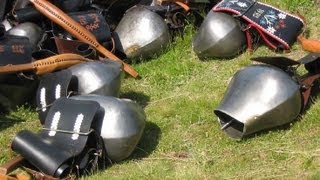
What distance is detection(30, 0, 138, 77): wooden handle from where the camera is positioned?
209 inches

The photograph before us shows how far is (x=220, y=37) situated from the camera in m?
5.24

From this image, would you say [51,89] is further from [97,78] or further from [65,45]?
[65,45]

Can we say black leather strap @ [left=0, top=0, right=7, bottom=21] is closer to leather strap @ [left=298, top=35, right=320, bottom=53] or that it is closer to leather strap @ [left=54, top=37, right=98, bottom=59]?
leather strap @ [left=54, top=37, right=98, bottom=59]

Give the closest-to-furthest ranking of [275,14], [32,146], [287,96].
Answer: [32,146] < [287,96] < [275,14]

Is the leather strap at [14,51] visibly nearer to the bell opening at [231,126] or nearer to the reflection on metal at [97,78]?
the reflection on metal at [97,78]

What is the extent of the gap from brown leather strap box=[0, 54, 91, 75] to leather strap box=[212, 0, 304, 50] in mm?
1283

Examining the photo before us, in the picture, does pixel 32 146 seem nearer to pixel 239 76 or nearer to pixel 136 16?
pixel 239 76

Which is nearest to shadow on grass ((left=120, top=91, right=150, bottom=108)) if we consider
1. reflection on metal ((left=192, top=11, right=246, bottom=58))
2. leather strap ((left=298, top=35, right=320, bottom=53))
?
reflection on metal ((left=192, top=11, right=246, bottom=58))

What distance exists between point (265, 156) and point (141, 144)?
806 mm

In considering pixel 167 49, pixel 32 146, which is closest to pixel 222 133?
pixel 32 146

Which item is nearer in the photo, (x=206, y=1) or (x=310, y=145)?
(x=310, y=145)

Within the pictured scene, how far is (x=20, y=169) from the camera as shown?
4020 millimetres

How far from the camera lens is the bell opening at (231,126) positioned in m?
4.21

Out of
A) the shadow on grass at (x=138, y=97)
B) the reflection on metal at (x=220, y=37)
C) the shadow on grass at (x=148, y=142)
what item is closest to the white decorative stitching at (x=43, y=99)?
the shadow on grass at (x=148, y=142)
